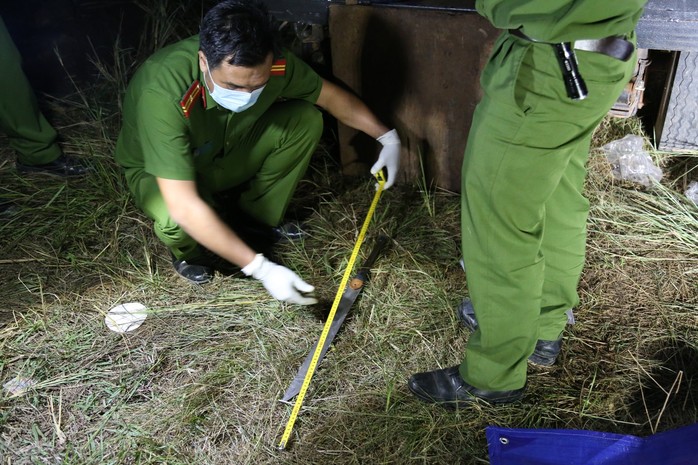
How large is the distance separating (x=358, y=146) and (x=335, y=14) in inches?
24.8

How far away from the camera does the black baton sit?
1458mm

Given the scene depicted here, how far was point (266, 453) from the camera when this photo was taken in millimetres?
2049

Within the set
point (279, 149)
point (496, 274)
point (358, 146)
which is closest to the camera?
point (496, 274)

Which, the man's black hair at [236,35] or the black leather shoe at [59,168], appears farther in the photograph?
the black leather shoe at [59,168]

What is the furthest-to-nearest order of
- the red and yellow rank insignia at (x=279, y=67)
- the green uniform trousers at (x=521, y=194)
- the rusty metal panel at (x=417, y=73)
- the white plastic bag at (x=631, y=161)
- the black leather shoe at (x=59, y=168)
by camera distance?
the black leather shoe at (x=59, y=168) < the white plastic bag at (x=631, y=161) < the rusty metal panel at (x=417, y=73) < the red and yellow rank insignia at (x=279, y=67) < the green uniform trousers at (x=521, y=194)

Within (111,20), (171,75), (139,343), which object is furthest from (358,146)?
(111,20)

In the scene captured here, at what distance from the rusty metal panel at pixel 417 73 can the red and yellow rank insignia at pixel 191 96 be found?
87 cm

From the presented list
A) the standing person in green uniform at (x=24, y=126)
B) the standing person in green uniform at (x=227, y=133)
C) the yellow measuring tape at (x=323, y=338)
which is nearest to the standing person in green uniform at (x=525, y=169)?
the yellow measuring tape at (x=323, y=338)

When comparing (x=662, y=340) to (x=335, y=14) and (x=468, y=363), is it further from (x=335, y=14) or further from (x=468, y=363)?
(x=335, y=14)

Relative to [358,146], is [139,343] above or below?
below

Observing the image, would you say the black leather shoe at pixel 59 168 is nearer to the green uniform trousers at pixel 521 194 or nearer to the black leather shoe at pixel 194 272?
the black leather shoe at pixel 194 272

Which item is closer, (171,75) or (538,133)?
(538,133)

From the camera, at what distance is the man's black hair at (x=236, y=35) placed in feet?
6.58

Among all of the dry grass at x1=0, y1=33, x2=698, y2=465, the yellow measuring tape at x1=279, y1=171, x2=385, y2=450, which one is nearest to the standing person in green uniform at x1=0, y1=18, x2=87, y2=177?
the dry grass at x1=0, y1=33, x2=698, y2=465
